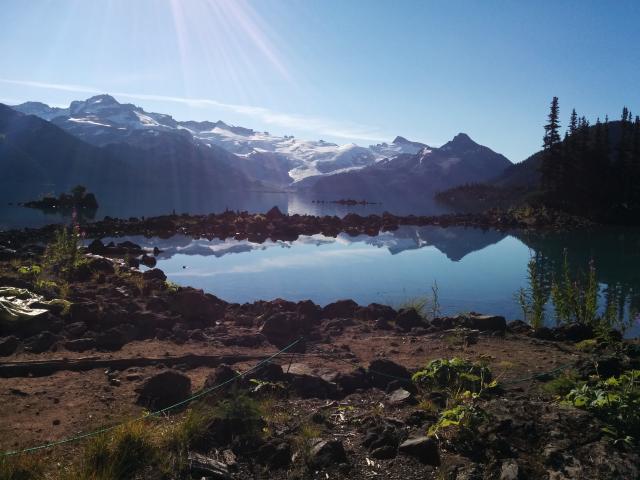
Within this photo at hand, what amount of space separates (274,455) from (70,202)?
68.0 m

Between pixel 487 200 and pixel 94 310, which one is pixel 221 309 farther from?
pixel 487 200

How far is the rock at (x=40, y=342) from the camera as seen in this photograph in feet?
28.6

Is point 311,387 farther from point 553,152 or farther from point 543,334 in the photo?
point 553,152

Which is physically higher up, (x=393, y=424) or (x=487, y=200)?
(x=487, y=200)

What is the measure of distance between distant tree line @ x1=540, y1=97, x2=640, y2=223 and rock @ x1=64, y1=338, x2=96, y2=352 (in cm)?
5575

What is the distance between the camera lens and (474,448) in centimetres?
494

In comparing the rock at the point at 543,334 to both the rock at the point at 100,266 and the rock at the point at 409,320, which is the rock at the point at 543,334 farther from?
the rock at the point at 100,266

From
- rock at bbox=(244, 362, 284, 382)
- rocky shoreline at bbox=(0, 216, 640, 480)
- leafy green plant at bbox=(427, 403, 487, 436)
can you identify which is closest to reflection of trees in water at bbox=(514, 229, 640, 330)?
rocky shoreline at bbox=(0, 216, 640, 480)

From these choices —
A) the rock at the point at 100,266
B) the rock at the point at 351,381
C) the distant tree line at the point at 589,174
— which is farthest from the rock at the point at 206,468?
the distant tree line at the point at 589,174

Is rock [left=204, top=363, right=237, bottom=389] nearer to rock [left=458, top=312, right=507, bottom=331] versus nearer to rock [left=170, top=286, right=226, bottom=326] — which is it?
rock [left=170, top=286, right=226, bottom=326]

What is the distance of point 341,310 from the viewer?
45.0ft

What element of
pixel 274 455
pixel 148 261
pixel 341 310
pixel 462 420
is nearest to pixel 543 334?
pixel 341 310

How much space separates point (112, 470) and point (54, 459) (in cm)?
88

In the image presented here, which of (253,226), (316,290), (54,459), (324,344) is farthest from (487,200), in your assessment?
(54,459)
